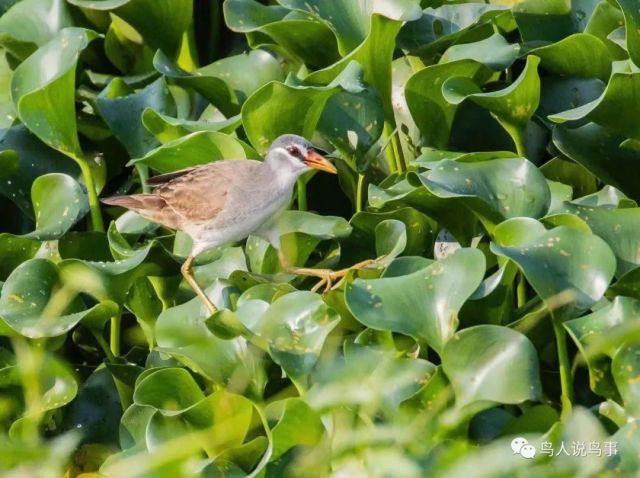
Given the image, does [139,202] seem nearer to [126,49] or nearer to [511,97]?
[126,49]

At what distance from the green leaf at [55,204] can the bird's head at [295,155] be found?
0.69m

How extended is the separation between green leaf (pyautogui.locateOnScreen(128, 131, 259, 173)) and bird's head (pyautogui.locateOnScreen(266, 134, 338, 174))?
8.8 inches

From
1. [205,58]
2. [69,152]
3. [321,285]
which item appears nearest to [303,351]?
[321,285]

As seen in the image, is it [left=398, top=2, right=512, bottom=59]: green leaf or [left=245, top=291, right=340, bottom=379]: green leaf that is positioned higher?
[left=398, top=2, right=512, bottom=59]: green leaf

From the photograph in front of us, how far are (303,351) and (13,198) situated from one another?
1.78 m

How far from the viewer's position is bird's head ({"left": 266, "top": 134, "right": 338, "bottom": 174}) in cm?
461

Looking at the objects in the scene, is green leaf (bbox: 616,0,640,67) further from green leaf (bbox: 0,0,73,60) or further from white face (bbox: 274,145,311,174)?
green leaf (bbox: 0,0,73,60)

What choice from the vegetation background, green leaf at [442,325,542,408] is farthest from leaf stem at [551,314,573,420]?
green leaf at [442,325,542,408]

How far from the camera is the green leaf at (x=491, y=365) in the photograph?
11.8ft

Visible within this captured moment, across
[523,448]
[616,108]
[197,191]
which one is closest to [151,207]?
[197,191]

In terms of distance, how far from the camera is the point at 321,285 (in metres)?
4.66

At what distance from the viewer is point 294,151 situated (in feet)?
15.2

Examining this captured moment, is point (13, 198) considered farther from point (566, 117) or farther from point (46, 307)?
point (566, 117)

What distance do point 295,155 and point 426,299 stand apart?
0.99m
